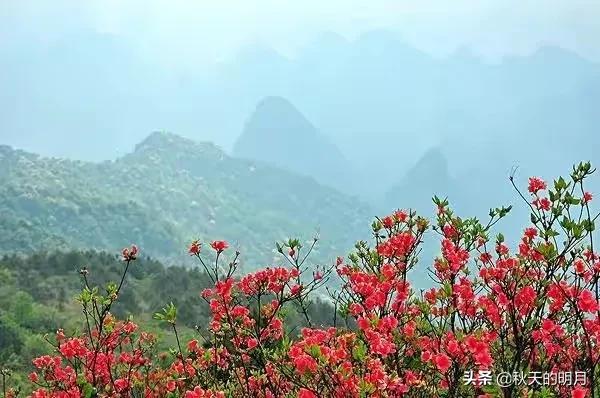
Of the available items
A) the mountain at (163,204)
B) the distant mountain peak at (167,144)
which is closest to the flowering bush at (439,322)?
the mountain at (163,204)

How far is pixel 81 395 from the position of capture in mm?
4250

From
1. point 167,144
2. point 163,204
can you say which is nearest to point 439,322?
point 163,204

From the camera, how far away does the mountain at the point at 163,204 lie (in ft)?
308

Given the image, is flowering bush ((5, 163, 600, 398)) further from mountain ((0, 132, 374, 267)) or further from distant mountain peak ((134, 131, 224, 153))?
distant mountain peak ((134, 131, 224, 153))

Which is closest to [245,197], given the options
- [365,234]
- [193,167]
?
[193,167]

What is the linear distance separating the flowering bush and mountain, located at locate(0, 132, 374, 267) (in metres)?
43.4

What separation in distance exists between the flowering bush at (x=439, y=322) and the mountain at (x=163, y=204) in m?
43.4

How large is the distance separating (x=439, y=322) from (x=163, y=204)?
444 ft

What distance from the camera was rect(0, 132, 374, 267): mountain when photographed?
9394cm

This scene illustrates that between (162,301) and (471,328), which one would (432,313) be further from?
(162,301)

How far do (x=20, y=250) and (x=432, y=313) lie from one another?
75472 mm

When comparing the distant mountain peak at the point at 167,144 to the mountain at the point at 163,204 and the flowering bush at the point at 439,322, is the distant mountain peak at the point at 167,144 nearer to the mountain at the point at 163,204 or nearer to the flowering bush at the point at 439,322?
the mountain at the point at 163,204

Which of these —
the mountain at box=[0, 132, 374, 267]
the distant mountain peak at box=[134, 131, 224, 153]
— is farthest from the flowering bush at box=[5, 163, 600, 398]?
the distant mountain peak at box=[134, 131, 224, 153]

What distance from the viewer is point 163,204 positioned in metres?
136
